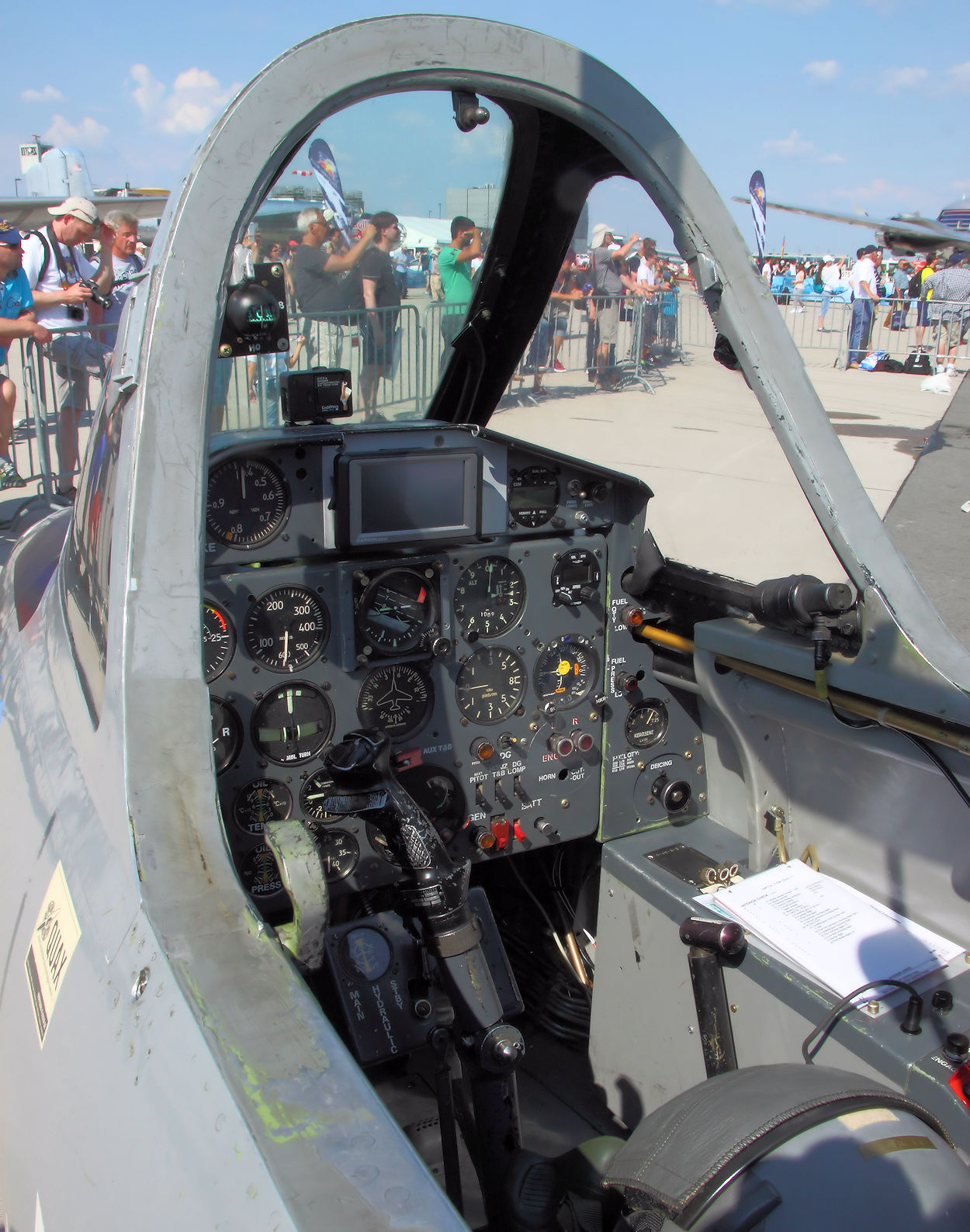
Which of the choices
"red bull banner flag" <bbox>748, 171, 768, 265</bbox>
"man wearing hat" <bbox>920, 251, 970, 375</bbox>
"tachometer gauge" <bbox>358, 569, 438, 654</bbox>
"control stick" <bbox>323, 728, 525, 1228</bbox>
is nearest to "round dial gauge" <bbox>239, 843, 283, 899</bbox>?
"tachometer gauge" <bbox>358, 569, 438, 654</bbox>

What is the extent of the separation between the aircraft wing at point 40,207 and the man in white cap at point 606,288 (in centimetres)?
393

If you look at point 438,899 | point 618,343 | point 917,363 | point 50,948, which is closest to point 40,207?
point 618,343

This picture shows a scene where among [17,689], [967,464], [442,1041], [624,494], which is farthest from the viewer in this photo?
[967,464]

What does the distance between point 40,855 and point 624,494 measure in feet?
5.72

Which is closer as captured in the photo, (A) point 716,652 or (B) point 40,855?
(B) point 40,855

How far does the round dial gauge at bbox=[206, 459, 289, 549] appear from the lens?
6.89 feet

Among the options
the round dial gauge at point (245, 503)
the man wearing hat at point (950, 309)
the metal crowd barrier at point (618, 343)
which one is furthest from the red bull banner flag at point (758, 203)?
the man wearing hat at point (950, 309)

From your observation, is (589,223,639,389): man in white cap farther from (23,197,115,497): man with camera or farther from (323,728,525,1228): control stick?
(23,197,115,497): man with camera

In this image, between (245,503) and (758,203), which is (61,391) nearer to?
(245,503)

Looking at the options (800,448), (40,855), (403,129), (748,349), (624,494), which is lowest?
(40,855)

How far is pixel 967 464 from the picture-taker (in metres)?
7.41

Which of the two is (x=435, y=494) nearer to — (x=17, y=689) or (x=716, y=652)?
(x=716, y=652)

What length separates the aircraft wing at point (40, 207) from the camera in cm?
677

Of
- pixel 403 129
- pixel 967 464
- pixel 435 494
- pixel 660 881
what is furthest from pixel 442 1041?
pixel 967 464
